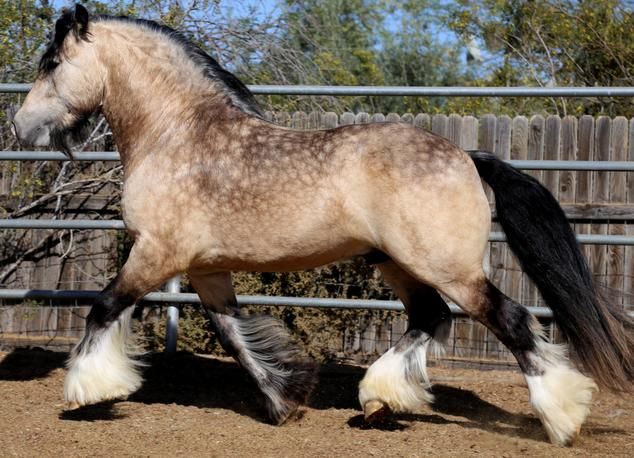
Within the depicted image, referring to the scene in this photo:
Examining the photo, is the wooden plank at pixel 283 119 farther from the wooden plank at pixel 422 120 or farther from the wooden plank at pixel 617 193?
the wooden plank at pixel 617 193

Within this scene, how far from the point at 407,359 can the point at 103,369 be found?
1602 mm

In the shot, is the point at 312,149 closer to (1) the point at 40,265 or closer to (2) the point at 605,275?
(2) the point at 605,275

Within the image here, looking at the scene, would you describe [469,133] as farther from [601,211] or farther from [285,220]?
[285,220]

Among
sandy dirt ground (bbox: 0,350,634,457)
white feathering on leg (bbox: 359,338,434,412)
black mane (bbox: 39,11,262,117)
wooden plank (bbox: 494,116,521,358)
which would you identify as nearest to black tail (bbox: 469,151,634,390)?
sandy dirt ground (bbox: 0,350,634,457)

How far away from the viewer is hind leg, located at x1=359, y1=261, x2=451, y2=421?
4551 millimetres

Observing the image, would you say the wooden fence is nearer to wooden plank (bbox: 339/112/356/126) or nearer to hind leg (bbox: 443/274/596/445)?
wooden plank (bbox: 339/112/356/126)

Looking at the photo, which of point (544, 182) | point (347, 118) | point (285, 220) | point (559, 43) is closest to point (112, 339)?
point (285, 220)

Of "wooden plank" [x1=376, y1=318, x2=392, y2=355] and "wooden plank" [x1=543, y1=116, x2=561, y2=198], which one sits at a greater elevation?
"wooden plank" [x1=543, y1=116, x2=561, y2=198]

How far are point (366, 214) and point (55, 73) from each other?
Result: 1937mm

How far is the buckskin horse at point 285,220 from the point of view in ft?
14.0

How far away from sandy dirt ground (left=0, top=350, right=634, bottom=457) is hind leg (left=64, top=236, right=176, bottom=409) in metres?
0.21

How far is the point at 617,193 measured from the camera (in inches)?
266

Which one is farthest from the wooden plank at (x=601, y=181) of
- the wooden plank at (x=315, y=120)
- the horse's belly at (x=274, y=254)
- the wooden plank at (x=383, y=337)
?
the horse's belly at (x=274, y=254)

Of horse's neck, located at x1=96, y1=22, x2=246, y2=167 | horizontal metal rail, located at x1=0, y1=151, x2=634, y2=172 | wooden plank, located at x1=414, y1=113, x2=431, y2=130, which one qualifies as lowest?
horizontal metal rail, located at x1=0, y1=151, x2=634, y2=172
